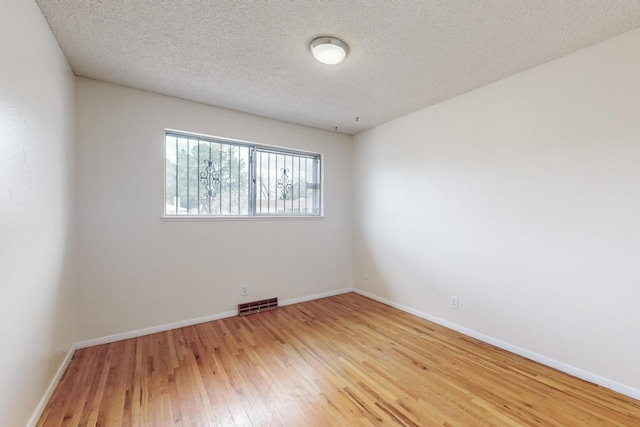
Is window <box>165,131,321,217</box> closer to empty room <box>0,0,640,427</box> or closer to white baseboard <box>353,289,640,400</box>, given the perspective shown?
empty room <box>0,0,640,427</box>

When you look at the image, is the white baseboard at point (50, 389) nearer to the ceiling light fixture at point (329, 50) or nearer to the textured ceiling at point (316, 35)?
the textured ceiling at point (316, 35)

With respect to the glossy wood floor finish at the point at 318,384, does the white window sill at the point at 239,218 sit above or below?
above

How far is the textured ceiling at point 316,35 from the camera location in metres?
1.69

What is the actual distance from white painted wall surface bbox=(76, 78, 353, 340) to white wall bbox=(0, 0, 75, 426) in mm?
303

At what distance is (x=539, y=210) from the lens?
2.31m

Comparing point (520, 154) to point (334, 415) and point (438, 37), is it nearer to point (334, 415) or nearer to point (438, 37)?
point (438, 37)

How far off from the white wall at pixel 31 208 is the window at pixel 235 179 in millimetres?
958

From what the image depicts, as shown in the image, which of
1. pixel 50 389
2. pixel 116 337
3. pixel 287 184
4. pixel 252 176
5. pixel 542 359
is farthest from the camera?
pixel 287 184

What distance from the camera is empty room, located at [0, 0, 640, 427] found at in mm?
1681

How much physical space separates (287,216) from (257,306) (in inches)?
48.5

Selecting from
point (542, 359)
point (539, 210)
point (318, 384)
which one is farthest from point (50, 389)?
point (539, 210)

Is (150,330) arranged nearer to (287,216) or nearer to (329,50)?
(287,216)

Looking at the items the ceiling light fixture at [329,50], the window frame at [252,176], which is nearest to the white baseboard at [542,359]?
the window frame at [252,176]

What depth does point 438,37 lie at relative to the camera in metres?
1.96
